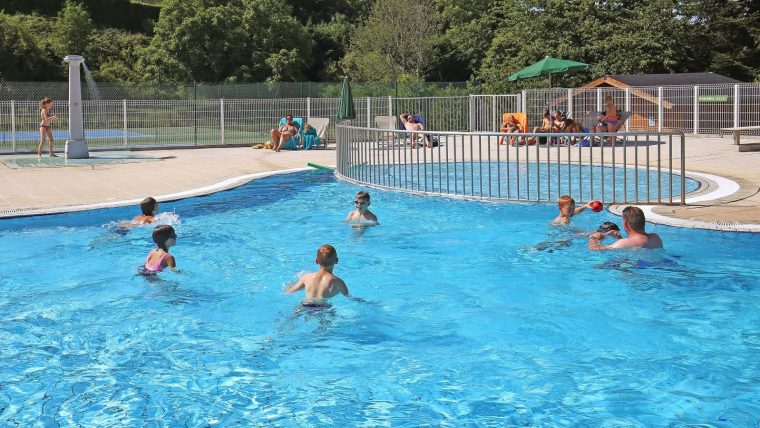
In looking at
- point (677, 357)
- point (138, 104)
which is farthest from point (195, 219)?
point (138, 104)

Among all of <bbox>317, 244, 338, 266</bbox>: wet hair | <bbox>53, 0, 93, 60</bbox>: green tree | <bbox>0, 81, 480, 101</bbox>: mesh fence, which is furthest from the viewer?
<bbox>53, 0, 93, 60</bbox>: green tree

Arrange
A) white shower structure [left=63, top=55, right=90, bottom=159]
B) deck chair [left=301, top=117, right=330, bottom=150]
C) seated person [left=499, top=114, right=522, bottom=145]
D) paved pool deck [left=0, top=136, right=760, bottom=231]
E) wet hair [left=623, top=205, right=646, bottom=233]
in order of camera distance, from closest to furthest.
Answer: wet hair [left=623, top=205, right=646, bottom=233] < paved pool deck [left=0, top=136, right=760, bottom=231] < white shower structure [left=63, top=55, right=90, bottom=159] < seated person [left=499, top=114, right=522, bottom=145] < deck chair [left=301, top=117, right=330, bottom=150]

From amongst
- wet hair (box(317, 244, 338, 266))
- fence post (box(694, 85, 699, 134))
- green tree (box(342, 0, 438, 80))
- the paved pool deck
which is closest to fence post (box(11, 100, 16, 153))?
the paved pool deck

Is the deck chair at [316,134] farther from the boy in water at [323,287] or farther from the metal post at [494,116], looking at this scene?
the boy in water at [323,287]

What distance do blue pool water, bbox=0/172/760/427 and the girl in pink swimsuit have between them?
0.20 meters

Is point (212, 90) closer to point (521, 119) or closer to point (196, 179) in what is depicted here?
point (521, 119)

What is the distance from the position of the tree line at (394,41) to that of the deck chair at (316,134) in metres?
15.1

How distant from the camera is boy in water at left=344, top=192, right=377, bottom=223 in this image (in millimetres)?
11039

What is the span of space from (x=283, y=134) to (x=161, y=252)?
16533 millimetres

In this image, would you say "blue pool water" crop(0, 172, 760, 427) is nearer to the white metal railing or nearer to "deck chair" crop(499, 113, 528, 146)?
"deck chair" crop(499, 113, 528, 146)

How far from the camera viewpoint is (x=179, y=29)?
43.6 metres

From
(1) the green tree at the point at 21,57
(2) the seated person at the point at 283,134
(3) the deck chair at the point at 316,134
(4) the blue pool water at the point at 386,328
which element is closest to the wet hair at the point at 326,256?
(4) the blue pool water at the point at 386,328

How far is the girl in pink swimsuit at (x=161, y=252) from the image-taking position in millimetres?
8484

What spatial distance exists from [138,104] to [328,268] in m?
20.3
